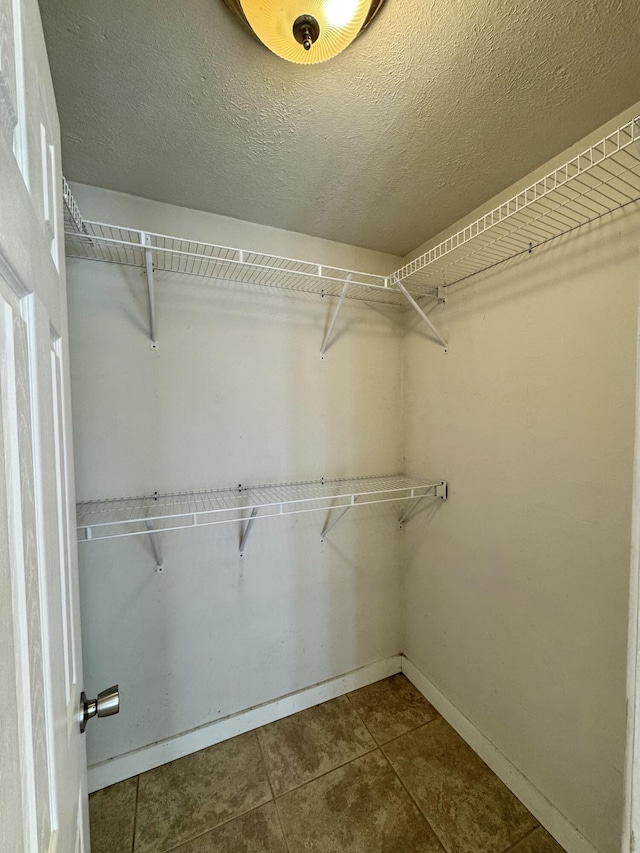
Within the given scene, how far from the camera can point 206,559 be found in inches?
58.5

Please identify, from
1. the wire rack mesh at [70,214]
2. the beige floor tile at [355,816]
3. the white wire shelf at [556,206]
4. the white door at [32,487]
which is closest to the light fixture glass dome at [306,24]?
the white door at [32,487]

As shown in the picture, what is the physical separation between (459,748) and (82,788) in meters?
1.50

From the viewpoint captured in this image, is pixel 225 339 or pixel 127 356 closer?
pixel 127 356

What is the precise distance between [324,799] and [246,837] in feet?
0.97

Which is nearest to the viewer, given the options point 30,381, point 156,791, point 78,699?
point 30,381

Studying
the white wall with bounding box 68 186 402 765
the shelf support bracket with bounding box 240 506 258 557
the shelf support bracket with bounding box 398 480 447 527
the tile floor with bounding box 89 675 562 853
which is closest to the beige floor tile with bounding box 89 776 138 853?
the tile floor with bounding box 89 675 562 853

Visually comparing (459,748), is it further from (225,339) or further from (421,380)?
(225,339)

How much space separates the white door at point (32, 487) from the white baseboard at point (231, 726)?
Answer: 38.9 inches

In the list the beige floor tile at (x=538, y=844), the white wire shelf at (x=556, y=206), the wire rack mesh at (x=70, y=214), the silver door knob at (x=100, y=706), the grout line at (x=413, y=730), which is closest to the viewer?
the silver door knob at (x=100, y=706)

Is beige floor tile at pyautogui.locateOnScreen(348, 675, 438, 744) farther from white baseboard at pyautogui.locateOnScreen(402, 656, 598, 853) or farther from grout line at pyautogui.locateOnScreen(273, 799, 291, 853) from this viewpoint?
grout line at pyautogui.locateOnScreen(273, 799, 291, 853)

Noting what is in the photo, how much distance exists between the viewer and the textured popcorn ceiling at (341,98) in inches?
29.6

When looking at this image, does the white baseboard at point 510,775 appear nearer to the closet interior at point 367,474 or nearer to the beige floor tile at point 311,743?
the closet interior at point 367,474

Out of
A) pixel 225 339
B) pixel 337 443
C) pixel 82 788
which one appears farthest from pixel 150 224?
pixel 82 788

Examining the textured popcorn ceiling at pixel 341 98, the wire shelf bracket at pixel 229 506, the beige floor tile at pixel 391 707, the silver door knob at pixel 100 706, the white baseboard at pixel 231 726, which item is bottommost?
the beige floor tile at pixel 391 707
